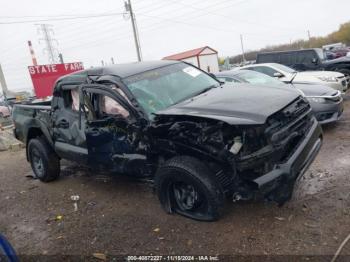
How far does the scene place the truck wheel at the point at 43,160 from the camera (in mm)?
5398

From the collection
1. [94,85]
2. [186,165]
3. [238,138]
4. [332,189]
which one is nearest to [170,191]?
[186,165]

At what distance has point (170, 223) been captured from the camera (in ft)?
11.8

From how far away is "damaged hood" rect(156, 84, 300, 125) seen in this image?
299 cm

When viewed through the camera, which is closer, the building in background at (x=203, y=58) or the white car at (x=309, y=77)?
the white car at (x=309, y=77)

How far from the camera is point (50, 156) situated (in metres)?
5.39

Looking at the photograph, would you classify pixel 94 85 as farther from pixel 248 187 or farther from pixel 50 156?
pixel 248 187

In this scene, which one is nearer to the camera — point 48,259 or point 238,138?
point 238,138

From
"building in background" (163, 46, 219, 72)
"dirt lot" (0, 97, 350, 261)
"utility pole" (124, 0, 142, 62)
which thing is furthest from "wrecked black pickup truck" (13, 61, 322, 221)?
"building in background" (163, 46, 219, 72)

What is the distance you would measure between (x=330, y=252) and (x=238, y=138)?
1.27 m

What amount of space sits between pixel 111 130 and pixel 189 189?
123cm

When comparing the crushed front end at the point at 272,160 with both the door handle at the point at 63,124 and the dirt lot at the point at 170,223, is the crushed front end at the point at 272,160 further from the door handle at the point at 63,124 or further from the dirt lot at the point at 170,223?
→ the door handle at the point at 63,124

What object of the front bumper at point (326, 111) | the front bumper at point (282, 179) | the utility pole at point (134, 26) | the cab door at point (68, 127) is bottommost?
the front bumper at point (326, 111)

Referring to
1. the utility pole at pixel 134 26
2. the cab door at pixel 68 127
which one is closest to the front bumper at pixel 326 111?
the cab door at pixel 68 127

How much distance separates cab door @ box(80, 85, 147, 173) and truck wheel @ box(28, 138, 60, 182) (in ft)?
4.69
